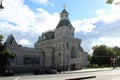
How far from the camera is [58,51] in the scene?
9738 centimetres

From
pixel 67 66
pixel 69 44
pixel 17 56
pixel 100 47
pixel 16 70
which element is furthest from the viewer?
pixel 100 47

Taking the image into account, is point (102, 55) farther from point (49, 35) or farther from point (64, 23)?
point (64, 23)

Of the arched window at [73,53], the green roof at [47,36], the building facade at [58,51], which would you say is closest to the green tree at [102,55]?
the building facade at [58,51]

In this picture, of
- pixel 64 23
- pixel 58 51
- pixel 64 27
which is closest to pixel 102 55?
pixel 64 23

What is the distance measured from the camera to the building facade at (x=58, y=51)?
88700mm

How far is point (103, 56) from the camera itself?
129250mm

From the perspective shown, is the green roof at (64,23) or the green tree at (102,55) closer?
the green roof at (64,23)

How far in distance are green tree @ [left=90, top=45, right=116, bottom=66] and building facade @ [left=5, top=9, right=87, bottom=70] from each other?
28.8 m

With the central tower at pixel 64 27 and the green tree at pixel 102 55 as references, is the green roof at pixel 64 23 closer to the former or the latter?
the central tower at pixel 64 27

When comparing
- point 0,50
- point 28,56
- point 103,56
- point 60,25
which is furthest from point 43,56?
point 103,56

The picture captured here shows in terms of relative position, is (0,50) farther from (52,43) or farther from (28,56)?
Answer: (52,43)

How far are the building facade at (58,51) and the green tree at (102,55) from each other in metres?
28.8

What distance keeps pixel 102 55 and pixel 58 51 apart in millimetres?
42199

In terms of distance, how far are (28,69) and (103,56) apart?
54286 mm
